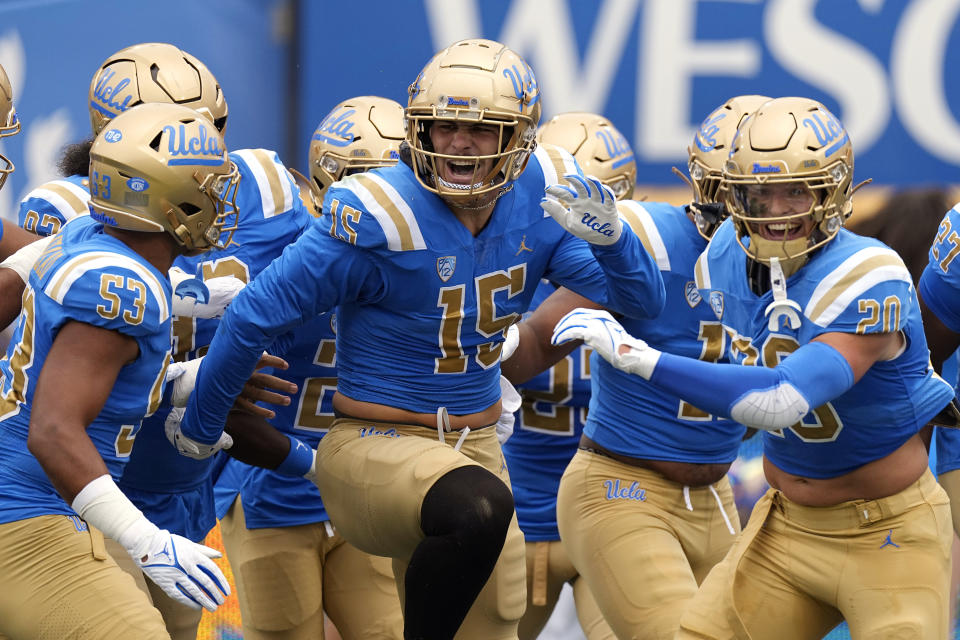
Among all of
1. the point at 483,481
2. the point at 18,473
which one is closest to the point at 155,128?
the point at 18,473

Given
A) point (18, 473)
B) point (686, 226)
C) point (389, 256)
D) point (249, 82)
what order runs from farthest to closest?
point (249, 82), point (686, 226), point (389, 256), point (18, 473)

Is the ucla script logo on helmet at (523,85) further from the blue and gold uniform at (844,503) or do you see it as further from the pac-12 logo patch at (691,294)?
the pac-12 logo patch at (691,294)

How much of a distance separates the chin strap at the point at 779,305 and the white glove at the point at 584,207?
1.27 feet

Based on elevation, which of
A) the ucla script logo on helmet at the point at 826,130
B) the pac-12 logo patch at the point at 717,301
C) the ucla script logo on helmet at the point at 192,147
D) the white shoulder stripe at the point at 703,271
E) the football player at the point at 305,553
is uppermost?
the ucla script logo on helmet at the point at 826,130

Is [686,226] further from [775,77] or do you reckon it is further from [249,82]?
[249,82]

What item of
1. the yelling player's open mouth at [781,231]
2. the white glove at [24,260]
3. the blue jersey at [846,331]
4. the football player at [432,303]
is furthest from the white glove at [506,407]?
the white glove at [24,260]

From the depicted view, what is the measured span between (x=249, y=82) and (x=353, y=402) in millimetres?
4206

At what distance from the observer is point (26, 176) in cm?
780

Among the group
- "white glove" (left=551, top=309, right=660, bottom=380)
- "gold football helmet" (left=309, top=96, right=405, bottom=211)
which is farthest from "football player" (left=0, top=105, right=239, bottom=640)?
"gold football helmet" (left=309, top=96, right=405, bottom=211)

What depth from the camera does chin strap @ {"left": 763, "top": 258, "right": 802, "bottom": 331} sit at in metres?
3.49

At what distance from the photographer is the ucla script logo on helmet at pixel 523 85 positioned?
366cm

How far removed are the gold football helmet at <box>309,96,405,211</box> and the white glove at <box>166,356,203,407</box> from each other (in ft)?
3.52

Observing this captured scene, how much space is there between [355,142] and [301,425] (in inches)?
35.9

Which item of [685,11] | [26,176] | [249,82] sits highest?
[685,11]
